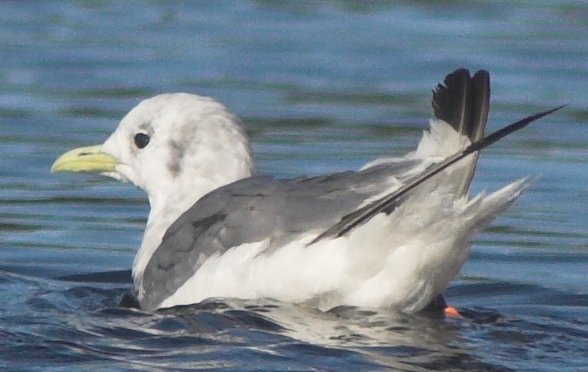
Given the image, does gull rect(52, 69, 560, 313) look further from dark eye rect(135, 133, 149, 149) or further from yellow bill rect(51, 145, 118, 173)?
yellow bill rect(51, 145, 118, 173)

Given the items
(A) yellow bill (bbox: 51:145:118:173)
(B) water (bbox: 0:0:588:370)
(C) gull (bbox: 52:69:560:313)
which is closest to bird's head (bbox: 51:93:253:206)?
(A) yellow bill (bbox: 51:145:118:173)

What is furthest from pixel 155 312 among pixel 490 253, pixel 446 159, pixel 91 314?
pixel 490 253

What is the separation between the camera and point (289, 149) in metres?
13.5

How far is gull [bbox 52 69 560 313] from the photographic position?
332 inches

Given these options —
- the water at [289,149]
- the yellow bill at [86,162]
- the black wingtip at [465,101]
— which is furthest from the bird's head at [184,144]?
the black wingtip at [465,101]

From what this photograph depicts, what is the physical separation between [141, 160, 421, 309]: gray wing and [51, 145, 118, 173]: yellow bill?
0.85m

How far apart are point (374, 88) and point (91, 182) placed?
10.5 ft

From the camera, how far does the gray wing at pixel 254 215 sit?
28.3ft

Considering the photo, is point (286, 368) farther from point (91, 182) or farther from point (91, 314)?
point (91, 182)

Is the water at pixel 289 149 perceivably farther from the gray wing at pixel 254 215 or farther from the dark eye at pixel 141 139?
the dark eye at pixel 141 139

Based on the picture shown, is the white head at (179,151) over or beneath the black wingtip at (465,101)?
beneath

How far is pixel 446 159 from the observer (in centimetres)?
812

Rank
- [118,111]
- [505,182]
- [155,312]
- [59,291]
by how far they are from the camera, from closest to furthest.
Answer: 1. [155,312]
2. [59,291]
3. [505,182]
4. [118,111]

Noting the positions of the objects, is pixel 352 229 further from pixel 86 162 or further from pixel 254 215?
pixel 86 162
